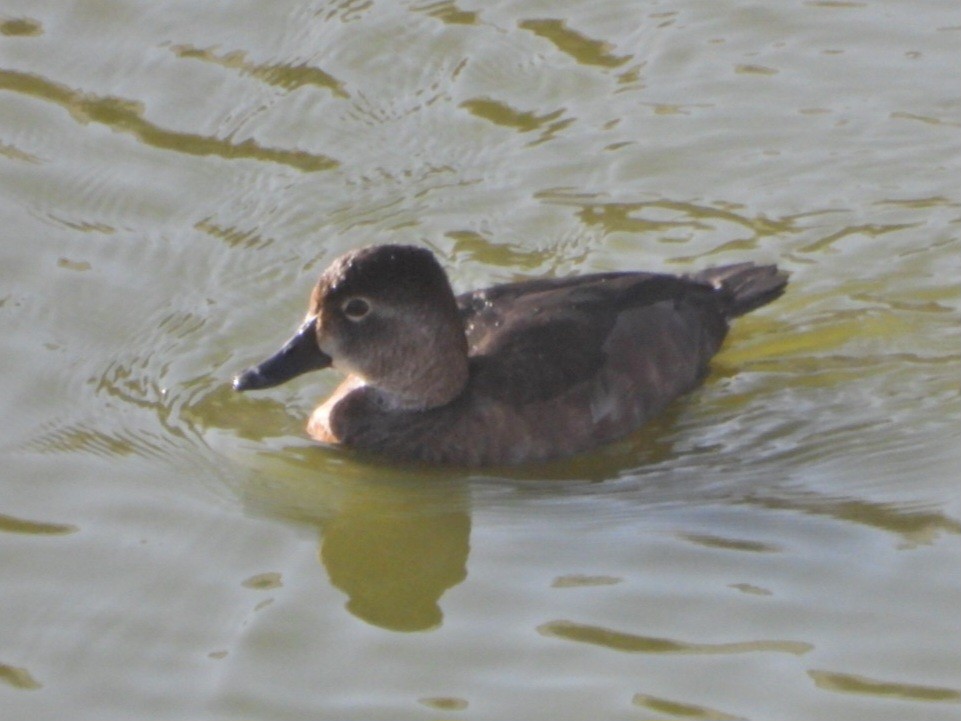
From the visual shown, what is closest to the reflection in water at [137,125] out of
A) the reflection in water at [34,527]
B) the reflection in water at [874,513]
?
the reflection in water at [34,527]

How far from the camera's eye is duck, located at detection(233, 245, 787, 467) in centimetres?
747

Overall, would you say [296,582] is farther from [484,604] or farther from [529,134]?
[529,134]

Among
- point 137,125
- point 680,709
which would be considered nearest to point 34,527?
point 680,709

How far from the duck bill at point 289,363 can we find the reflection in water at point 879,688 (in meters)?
2.40

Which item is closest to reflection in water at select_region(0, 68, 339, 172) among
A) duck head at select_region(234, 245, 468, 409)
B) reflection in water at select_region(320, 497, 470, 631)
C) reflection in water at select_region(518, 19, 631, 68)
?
reflection in water at select_region(518, 19, 631, 68)

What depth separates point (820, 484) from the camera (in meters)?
7.18

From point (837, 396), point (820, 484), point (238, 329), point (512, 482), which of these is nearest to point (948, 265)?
point (837, 396)

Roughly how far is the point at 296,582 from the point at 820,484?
6.14 ft

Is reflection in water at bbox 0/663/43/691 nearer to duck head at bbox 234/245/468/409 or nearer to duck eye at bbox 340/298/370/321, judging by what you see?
duck head at bbox 234/245/468/409

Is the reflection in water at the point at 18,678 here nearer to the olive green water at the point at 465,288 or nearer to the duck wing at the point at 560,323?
the olive green water at the point at 465,288

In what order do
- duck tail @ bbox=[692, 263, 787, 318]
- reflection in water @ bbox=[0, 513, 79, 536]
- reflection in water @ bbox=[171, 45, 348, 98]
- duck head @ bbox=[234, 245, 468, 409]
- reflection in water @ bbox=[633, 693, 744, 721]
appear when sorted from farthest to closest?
reflection in water @ bbox=[171, 45, 348, 98] → duck tail @ bbox=[692, 263, 787, 318] → duck head @ bbox=[234, 245, 468, 409] → reflection in water @ bbox=[0, 513, 79, 536] → reflection in water @ bbox=[633, 693, 744, 721]

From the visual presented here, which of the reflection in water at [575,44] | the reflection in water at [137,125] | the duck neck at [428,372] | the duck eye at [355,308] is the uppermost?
the reflection in water at [575,44]

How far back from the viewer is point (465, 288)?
8.73 meters

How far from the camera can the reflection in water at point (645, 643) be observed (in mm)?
6082
